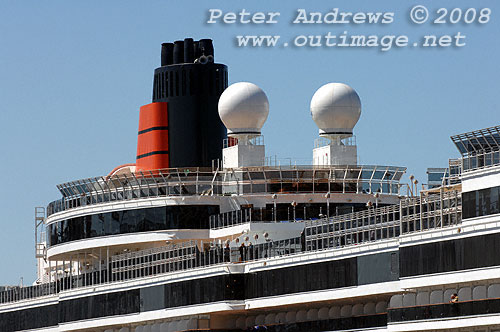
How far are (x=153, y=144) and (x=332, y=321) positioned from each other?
3278 cm

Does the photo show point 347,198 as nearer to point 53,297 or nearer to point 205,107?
point 205,107

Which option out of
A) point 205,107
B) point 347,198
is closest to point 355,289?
point 347,198

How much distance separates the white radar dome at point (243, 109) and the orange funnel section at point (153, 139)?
860 centimetres

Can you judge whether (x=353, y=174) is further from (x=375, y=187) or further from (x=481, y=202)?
(x=481, y=202)

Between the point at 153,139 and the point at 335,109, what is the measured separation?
1704cm

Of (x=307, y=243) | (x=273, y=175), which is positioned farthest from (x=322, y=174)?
(x=307, y=243)

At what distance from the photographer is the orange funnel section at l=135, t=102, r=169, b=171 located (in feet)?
349

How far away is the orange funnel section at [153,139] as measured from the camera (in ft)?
349

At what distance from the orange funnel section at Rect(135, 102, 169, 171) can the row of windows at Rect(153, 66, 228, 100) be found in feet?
4.74

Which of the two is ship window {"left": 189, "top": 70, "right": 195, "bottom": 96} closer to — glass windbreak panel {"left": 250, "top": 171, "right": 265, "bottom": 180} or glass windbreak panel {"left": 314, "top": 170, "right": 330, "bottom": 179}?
glass windbreak panel {"left": 250, "top": 171, "right": 265, "bottom": 180}

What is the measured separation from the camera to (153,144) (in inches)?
4213

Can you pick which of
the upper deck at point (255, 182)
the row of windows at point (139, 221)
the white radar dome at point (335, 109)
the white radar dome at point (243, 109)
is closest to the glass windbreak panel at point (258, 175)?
the upper deck at point (255, 182)

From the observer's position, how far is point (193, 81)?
106188mm

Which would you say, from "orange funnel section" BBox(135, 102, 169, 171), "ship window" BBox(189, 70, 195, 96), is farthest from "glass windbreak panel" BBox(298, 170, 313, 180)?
"ship window" BBox(189, 70, 195, 96)
